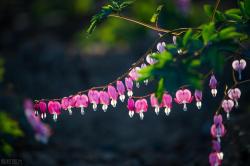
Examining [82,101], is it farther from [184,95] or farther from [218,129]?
[218,129]

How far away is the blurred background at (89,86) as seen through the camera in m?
6.90

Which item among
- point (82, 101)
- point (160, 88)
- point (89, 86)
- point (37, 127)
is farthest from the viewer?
point (89, 86)

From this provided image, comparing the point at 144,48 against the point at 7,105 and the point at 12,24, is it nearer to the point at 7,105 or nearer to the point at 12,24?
the point at 7,105

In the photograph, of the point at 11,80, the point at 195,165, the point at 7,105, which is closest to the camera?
the point at 195,165

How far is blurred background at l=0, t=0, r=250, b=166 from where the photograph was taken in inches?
272

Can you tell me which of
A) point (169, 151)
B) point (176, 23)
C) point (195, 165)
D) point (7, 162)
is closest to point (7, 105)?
point (7, 162)

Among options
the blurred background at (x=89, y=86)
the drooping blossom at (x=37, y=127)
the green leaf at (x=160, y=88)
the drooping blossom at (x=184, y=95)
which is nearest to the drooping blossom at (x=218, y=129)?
the drooping blossom at (x=184, y=95)

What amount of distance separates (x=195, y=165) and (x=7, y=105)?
3219mm

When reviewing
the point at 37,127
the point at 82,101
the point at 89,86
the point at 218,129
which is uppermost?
the point at 89,86

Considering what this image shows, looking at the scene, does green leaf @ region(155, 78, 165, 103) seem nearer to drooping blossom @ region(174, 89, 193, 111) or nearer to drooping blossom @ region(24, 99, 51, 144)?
drooping blossom @ region(174, 89, 193, 111)

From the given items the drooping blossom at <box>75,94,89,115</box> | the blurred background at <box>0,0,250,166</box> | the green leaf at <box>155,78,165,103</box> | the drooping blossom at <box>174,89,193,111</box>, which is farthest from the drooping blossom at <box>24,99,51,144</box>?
the green leaf at <box>155,78,165,103</box>

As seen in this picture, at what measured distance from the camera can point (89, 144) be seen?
826 centimetres

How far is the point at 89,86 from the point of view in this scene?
9398 millimetres

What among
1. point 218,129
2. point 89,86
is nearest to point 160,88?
point 218,129
